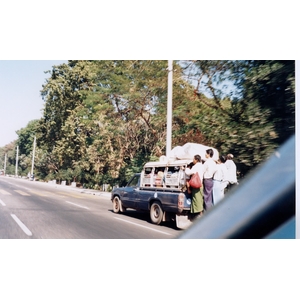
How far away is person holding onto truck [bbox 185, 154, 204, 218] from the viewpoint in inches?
272

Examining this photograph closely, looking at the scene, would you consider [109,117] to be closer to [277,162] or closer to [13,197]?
[13,197]

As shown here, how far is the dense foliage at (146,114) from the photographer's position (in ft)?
21.7

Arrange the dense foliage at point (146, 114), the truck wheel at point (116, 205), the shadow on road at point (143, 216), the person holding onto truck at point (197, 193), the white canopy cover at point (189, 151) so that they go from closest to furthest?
the dense foliage at point (146, 114)
the person holding onto truck at point (197, 193)
the white canopy cover at point (189, 151)
the shadow on road at point (143, 216)
the truck wheel at point (116, 205)

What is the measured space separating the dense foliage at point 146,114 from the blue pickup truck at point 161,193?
0.47m

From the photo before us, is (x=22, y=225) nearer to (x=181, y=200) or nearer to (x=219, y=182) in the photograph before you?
(x=181, y=200)

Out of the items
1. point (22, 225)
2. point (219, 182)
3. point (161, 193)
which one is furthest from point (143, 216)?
point (22, 225)

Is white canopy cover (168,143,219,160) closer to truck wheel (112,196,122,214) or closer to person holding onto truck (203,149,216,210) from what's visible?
person holding onto truck (203,149,216,210)

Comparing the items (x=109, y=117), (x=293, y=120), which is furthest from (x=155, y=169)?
(x=293, y=120)

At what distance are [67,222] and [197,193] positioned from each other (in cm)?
293

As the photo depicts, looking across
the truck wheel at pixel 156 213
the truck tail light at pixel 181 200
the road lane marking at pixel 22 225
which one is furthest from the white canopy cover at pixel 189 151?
the road lane marking at pixel 22 225

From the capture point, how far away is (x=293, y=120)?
6.46 meters

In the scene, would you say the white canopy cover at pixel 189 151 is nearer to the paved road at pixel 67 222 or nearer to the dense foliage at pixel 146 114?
the dense foliage at pixel 146 114
